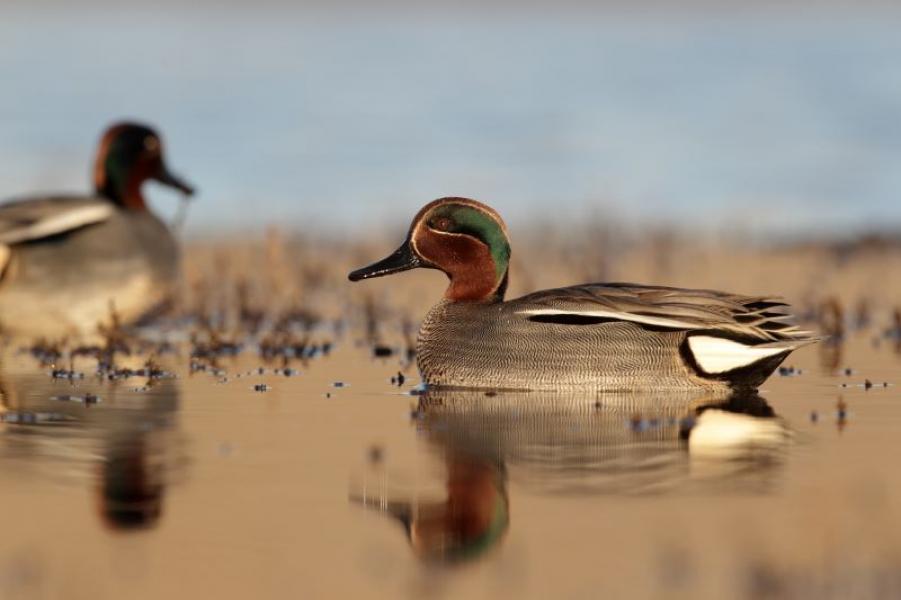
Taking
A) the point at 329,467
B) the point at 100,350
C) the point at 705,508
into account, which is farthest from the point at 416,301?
the point at 705,508

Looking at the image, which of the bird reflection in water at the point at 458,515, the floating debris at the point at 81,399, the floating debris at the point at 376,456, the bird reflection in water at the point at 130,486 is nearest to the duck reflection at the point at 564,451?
the bird reflection in water at the point at 458,515

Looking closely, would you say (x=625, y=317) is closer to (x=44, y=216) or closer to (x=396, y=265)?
(x=396, y=265)

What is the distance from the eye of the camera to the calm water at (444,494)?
4469 mm

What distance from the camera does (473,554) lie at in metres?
4.76

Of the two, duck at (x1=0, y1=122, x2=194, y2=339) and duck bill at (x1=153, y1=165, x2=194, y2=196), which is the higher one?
duck bill at (x1=153, y1=165, x2=194, y2=196)

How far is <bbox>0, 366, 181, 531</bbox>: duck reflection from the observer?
5676mm

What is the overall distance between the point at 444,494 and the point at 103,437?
1964mm

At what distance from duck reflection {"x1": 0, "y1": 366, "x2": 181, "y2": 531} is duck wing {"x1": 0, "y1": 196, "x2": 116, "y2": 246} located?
103 inches

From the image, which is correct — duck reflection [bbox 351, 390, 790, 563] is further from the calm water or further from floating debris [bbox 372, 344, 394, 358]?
floating debris [bbox 372, 344, 394, 358]

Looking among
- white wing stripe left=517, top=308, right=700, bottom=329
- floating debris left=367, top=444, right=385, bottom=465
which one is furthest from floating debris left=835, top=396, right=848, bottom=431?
floating debris left=367, top=444, right=385, bottom=465

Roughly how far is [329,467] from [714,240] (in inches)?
605

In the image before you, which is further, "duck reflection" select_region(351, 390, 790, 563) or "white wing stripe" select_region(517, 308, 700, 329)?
"white wing stripe" select_region(517, 308, 700, 329)

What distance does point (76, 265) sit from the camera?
12.1m

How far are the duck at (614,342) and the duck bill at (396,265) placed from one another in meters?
0.66
